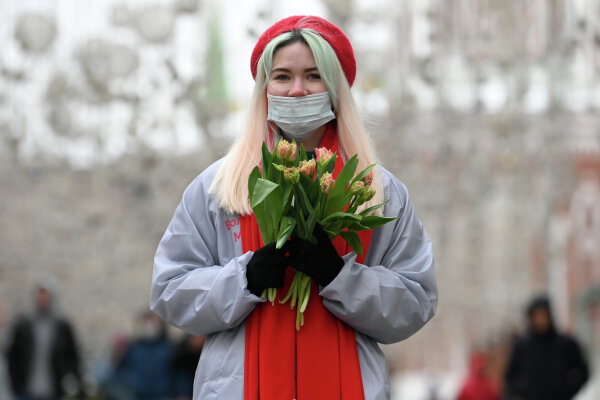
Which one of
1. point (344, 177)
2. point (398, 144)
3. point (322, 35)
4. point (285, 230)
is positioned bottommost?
point (398, 144)

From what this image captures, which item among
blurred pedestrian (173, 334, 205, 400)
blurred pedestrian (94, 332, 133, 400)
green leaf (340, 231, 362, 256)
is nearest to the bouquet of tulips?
green leaf (340, 231, 362, 256)

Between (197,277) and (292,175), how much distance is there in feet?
1.46

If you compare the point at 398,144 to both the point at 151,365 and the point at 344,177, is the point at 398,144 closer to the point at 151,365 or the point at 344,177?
the point at 151,365

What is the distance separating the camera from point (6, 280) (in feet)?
118

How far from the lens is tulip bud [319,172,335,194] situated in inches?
140

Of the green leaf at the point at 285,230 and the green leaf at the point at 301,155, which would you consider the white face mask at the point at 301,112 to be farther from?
the green leaf at the point at 285,230

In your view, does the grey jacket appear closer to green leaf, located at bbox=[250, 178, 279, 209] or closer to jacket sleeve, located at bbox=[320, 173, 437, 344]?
jacket sleeve, located at bbox=[320, 173, 437, 344]

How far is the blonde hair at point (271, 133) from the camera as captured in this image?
12.5 feet

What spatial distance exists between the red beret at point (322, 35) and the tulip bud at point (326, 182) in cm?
51

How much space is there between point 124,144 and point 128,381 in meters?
15.3

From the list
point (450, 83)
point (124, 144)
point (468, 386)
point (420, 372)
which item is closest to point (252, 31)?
point (468, 386)

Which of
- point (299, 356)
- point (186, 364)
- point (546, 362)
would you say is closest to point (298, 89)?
point (299, 356)

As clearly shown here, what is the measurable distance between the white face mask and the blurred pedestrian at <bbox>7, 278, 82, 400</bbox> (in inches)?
278

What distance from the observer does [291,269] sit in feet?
12.3
